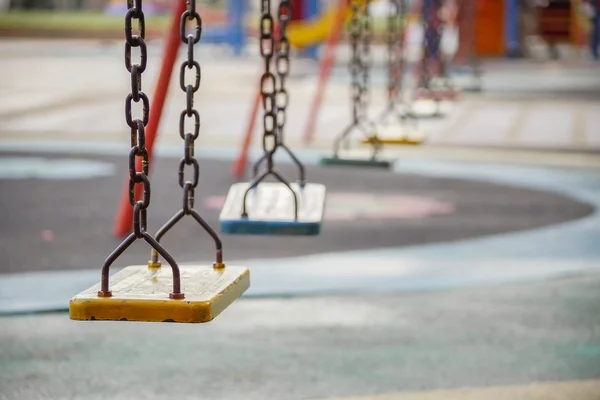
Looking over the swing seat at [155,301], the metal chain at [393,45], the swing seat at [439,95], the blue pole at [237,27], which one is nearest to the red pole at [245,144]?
the metal chain at [393,45]

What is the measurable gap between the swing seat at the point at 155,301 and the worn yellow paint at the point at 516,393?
542mm

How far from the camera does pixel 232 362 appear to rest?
11.4ft

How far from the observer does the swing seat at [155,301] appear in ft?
8.23

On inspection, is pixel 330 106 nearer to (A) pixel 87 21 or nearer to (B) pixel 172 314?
(B) pixel 172 314

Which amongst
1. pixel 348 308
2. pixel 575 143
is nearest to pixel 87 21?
pixel 575 143

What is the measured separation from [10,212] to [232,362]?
345 cm

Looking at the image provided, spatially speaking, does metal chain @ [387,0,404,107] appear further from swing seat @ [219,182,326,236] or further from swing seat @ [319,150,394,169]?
swing seat @ [219,182,326,236]

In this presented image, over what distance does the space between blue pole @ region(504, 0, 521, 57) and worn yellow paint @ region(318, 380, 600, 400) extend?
23.6m

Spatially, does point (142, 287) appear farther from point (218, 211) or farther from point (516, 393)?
point (218, 211)

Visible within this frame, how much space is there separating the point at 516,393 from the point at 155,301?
3.53ft

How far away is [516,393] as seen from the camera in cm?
313

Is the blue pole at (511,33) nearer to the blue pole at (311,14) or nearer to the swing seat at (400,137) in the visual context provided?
the blue pole at (311,14)

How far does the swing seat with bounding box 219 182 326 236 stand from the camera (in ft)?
11.9

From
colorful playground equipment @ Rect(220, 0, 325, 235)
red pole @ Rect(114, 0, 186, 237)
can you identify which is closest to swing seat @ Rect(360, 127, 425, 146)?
red pole @ Rect(114, 0, 186, 237)
